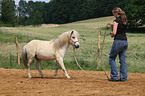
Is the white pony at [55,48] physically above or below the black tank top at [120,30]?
below

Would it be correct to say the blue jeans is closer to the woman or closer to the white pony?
the woman

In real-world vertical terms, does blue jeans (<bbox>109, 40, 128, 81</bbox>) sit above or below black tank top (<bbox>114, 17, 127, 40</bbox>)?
below

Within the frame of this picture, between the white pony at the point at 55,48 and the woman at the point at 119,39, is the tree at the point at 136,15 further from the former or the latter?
the woman at the point at 119,39

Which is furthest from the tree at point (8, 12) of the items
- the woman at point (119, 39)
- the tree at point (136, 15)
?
the woman at point (119, 39)

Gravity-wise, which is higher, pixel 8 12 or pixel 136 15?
pixel 136 15

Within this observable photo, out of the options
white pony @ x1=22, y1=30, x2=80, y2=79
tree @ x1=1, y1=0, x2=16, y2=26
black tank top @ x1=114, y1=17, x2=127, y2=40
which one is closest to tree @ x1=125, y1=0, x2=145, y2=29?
tree @ x1=1, y1=0, x2=16, y2=26

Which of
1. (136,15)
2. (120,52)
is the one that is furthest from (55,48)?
(136,15)

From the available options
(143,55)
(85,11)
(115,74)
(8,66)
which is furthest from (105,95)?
(85,11)

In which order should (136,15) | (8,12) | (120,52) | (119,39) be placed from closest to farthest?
(119,39), (120,52), (136,15), (8,12)

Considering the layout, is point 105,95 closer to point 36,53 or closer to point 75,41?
point 75,41

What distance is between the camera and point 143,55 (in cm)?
1531

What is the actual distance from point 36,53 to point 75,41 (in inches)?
66.6

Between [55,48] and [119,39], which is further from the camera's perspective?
[55,48]

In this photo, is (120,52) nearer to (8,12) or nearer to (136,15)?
(136,15)
